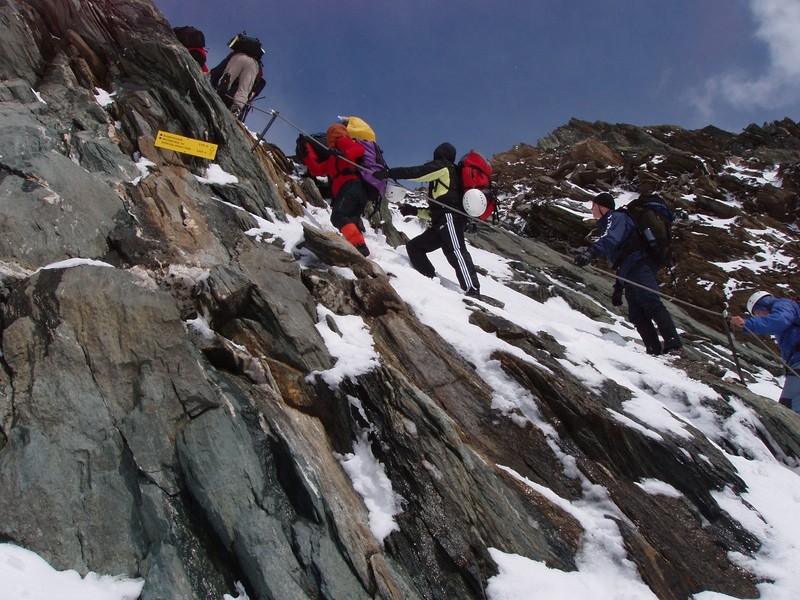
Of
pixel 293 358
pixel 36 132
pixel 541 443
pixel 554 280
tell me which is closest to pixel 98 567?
pixel 293 358

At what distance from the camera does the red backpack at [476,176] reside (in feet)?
28.8

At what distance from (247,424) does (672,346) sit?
270 inches

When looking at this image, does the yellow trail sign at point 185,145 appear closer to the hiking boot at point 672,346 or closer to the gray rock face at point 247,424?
the gray rock face at point 247,424

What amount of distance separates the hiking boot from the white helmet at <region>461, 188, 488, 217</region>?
3.52 meters

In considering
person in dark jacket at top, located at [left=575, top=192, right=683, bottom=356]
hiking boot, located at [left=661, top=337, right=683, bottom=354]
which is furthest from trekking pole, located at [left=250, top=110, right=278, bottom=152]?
hiking boot, located at [left=661, top=337, right=683, bottom=354]

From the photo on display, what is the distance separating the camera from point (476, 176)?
8.81 metres

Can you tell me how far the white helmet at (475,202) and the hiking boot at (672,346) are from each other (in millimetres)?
3524

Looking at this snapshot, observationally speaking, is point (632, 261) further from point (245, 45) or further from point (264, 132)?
point (245, 45)

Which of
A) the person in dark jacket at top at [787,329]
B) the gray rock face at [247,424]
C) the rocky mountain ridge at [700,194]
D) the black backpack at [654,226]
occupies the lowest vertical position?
the gray rock face at [247,424]

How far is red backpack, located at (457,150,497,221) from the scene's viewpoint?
8.78 m

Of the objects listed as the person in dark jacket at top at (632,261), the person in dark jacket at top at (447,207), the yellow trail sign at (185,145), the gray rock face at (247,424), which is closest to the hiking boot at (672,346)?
the person in dark jacket at top at (632,261)

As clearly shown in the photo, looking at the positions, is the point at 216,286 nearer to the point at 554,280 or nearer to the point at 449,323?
the point at 449,323

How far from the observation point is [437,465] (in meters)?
4.33

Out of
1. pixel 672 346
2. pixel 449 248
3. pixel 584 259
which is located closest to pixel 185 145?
pixel 449 248
